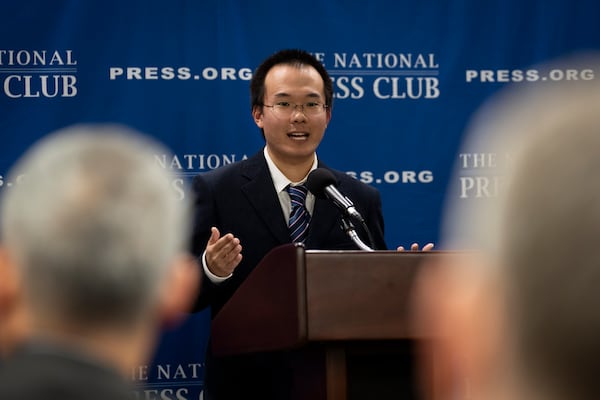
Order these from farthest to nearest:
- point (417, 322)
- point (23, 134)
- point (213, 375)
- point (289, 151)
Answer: point (23, 134) → point (289, 151) → point (213, 375) → point (417, 322)

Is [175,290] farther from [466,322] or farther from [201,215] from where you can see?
[201,215]

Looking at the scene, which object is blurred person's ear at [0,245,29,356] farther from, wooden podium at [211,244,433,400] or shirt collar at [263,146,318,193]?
shirt collar at [263,146,318,193]

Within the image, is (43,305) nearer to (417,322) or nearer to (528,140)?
(528,140)

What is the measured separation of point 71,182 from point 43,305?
0.10 m

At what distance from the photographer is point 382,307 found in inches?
97.0

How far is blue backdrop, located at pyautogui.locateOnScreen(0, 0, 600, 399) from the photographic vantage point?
4.28 m

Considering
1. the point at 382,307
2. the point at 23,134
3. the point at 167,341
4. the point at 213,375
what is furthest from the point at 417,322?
the point at 23,134

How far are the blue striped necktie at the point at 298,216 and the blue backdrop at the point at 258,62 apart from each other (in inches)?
31.8

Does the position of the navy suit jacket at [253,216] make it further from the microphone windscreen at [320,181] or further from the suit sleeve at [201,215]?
the microphone windscreen at [320,181]

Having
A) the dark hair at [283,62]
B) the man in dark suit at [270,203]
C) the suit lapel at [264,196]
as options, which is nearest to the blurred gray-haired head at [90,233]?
the man in dark suit at [270,203]

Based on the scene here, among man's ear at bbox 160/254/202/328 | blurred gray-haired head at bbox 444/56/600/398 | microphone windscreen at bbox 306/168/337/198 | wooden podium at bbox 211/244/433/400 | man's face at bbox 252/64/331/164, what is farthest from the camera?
man's face at bbox 252/64/331/164

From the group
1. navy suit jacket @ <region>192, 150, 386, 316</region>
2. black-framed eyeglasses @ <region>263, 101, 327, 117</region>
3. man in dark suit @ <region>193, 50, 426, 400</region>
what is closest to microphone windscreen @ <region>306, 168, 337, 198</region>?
man in dark suit @ <region>193, 50, 426, 400</region>

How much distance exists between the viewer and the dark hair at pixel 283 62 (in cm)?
394

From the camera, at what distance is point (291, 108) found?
3.92m
